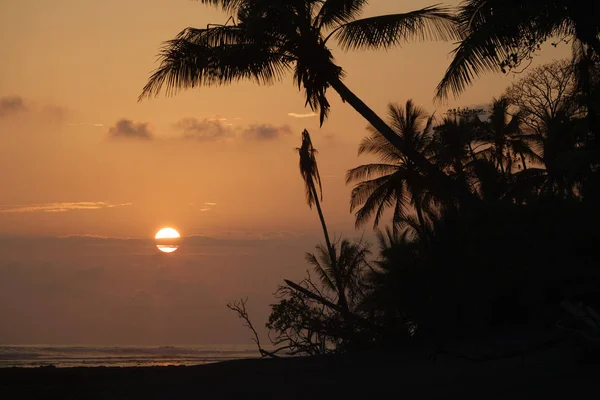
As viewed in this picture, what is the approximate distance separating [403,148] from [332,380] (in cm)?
522

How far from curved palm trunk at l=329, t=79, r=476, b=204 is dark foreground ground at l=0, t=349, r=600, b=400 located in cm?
345

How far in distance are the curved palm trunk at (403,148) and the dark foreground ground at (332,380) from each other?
3453 mm

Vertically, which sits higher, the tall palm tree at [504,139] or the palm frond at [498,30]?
the tall palm tree at [504,139]

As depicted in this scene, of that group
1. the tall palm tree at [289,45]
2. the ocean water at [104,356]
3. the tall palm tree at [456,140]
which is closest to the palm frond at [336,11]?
the tall palm tree at [289,45]

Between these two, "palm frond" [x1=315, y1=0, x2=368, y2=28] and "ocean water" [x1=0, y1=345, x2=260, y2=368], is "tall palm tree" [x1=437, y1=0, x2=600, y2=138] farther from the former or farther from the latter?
"ocean water" [x1=0, y1=345, x2=260, y2=368]

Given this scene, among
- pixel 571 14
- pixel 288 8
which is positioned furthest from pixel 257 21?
pixel 571 14

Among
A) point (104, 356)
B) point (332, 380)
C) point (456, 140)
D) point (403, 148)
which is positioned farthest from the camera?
point (104, 356)

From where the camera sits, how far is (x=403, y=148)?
575 inches

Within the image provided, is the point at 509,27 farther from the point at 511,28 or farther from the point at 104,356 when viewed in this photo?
the point at 104,356

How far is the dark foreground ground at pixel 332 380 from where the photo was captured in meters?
9.26

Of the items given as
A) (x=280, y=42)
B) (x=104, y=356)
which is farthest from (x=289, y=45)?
(x=104, y=356)

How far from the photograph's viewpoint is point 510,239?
14289 millimetres

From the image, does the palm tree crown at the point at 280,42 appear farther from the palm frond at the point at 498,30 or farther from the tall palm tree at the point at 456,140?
the tall palm tree at the point at 456,140

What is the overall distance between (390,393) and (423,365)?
6.33 feet
